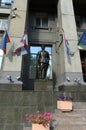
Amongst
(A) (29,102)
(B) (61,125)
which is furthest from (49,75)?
(B) (61,125)

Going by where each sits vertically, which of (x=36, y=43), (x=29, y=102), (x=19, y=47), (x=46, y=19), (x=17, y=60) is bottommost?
(x=29, y=102)

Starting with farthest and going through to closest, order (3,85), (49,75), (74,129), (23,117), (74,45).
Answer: (49,75) < (74,45) < (3,85) < (23,117) < (74,129)

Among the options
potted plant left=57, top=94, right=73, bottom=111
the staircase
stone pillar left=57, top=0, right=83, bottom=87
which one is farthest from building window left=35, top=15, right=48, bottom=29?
the staircase

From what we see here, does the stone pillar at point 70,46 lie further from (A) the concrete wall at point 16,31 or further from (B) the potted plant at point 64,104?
(B) the potted plant at point 64,104

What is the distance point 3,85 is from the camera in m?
10.2

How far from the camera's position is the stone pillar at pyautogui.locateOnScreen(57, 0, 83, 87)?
1114cm

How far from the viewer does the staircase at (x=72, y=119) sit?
7.24 m

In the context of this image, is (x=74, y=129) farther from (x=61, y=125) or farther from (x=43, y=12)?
(x=43, y=12)

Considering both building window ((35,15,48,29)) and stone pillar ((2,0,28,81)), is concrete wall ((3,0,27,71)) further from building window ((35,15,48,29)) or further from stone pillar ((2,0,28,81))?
building window ((35,15,48,29))

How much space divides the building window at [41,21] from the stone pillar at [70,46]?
221 centimetres

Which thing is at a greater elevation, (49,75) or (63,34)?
(63,34)

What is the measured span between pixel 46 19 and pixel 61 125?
405 inches

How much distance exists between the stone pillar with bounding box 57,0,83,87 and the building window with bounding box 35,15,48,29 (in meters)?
2.21

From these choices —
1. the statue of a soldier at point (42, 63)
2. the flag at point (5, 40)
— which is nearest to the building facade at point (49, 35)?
the flag at point (5, 40)
